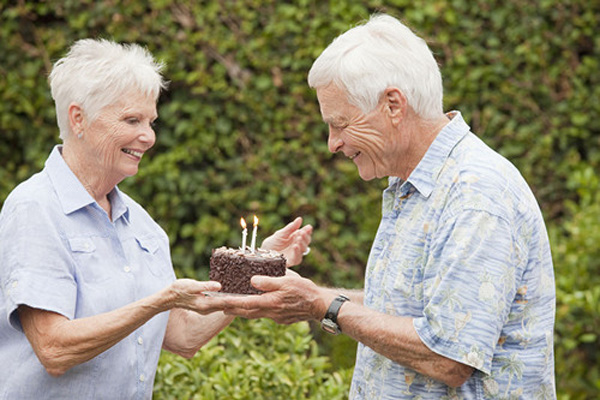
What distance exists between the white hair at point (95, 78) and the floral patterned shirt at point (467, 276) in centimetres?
106

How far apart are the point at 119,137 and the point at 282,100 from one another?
318 cm

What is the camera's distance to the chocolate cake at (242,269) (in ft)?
9.06

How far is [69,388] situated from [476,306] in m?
1.43

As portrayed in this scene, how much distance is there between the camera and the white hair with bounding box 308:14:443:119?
2.62 metres

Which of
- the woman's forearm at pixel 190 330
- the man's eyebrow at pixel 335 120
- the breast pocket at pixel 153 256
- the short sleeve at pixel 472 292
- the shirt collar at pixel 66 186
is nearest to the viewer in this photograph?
the short sleeve at pixel 472 292

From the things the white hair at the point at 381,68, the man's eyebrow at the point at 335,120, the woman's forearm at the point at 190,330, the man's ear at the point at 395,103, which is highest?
the white hair at the point at 381,68

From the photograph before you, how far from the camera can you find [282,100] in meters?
6.06

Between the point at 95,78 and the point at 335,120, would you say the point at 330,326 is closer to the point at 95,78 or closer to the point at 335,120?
the point at 335,120

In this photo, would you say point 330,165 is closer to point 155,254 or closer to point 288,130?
point 288,130

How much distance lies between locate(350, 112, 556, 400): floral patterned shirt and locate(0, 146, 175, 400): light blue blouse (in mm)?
855

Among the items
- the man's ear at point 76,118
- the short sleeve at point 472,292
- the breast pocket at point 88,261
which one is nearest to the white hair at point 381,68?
the short sleeve at point 472,292

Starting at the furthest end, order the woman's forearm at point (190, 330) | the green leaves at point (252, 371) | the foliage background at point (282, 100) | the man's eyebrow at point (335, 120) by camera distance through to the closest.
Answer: the foliage background at point (282, 100) < the green leaves at point (252, 371) < the woman's forearm at point (190, 330) < the man's eyebrow at point (335, 120)

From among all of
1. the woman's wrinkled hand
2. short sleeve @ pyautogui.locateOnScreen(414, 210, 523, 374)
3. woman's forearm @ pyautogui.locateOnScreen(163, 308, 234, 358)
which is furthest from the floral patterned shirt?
woman's forearm @ pyautogui.locateOnScreen(163, 308, 234, 358)

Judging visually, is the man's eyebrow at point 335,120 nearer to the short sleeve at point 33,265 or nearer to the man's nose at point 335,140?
the man's nose at point 335,140
